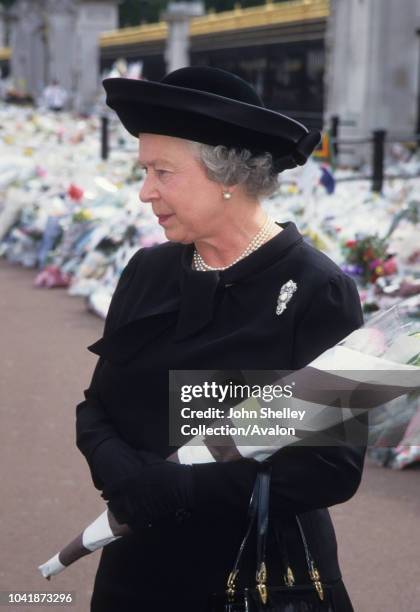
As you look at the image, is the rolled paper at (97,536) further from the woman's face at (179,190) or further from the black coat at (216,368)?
the woman's face at (179,190)

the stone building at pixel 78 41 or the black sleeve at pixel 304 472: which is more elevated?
the stone building at pixel 78 41

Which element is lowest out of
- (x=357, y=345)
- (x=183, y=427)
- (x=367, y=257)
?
(x=367, y=257)

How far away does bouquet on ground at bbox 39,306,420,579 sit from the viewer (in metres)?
2.10

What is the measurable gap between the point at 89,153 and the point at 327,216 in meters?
10.2

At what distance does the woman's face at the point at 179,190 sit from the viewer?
2.37 m

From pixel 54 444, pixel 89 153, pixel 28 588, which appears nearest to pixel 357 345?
pixel 28 588

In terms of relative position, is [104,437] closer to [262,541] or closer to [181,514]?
[181,514]

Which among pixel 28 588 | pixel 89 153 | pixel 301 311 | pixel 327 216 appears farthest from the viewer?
pixel 89 153

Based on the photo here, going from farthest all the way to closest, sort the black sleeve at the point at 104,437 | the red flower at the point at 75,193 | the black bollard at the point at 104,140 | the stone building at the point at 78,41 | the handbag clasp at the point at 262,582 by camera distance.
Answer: the stone building at the point at 78,41 < the black bollard at the point at 104,140 < the red flower at the point at 75,193 < the black sleeve at the point at 104,437 < the handbag clasp at the point at 262,582

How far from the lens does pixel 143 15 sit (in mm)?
54688

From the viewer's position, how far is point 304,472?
2188 mm

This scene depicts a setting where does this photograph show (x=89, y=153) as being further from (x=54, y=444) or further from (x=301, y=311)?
(x=301, y=311)

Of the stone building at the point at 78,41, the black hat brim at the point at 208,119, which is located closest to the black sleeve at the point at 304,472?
the black hat brim at the point at 208,119

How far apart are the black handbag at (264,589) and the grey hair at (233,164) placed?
2.01 ft
